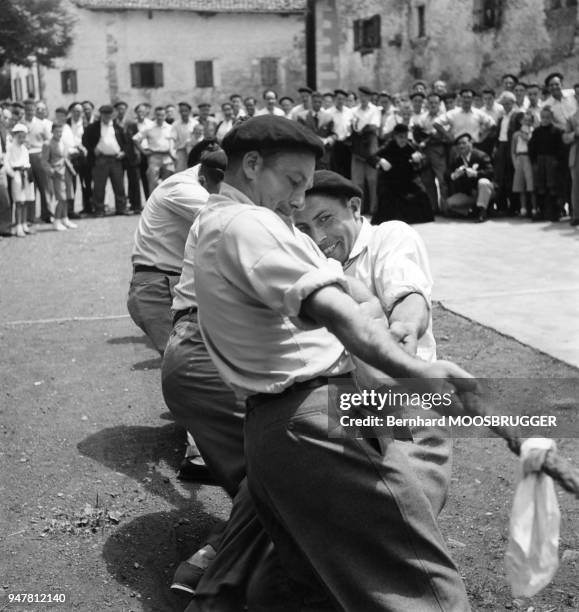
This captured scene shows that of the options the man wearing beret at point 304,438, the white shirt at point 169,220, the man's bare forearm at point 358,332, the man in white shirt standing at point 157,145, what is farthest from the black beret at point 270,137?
the man in white shirt standing at point 157,145

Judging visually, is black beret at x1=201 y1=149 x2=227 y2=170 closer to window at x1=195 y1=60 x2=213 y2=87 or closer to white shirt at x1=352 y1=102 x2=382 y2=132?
white shirt at x1=352 y1=102 x2=382 y2=132

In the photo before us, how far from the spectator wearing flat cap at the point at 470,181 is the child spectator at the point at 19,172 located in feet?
22.4

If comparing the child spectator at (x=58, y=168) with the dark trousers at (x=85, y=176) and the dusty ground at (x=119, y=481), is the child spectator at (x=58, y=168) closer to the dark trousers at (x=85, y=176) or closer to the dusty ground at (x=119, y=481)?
the dark trousers at (x=85, y=176)

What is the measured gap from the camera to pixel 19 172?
53.2 ft

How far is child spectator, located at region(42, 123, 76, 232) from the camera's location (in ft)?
55.4

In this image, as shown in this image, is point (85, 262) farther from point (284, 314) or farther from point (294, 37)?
point (294, 37)

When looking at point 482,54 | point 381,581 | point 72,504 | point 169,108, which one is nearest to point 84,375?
point 72,504

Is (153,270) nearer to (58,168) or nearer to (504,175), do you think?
(504,175)

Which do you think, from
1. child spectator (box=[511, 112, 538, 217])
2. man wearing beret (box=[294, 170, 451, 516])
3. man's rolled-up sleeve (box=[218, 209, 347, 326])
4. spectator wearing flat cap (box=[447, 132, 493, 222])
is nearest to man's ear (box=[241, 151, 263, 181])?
man's rolled-up sleeve (box=[218, 209, 347, 326])

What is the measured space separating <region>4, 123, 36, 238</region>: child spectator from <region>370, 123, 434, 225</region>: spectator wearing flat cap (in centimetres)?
566

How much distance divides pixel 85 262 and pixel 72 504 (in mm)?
8438

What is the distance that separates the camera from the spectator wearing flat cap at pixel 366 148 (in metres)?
16.8

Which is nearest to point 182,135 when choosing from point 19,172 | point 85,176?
point 85,176

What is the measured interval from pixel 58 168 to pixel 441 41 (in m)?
16.6
